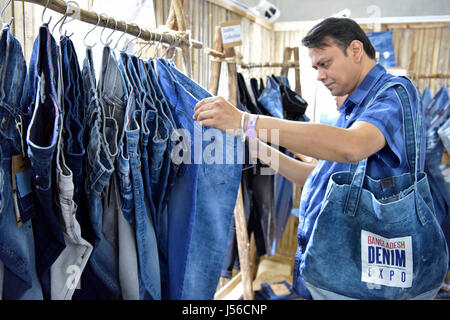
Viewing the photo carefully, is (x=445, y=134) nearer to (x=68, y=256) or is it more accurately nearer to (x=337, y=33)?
(x=337, y=33)

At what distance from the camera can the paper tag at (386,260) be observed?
39.0 inches

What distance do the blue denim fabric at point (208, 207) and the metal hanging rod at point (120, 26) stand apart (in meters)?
0.12

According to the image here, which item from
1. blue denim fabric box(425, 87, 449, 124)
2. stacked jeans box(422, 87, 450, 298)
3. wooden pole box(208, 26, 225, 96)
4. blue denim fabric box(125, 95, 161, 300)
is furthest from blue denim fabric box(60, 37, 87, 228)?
blue denim fabric box(425, 87, 449, 124)

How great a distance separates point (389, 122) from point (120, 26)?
854 mm

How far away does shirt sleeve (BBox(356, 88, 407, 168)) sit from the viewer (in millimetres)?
959

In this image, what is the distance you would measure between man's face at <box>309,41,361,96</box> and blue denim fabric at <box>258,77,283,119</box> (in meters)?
0.88

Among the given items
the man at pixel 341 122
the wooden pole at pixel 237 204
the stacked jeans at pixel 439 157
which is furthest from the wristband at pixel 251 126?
the stacked jeans at pixel 439 157

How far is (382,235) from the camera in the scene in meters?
1.00

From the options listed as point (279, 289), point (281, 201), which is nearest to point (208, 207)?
point (281, 201)

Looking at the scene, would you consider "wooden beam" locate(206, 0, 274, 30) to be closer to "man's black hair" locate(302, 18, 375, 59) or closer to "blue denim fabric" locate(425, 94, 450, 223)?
"man's black hair" locate(302, 18, 375, 59)

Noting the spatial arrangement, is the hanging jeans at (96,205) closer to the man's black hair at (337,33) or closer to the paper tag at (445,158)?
the man's black hair at (337,33)

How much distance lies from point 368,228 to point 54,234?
872mm

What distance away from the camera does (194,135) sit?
1056 millimetres
